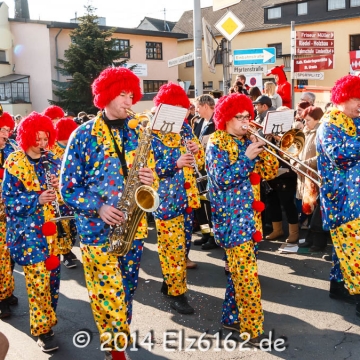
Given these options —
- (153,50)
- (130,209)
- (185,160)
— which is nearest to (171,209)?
(185,160)

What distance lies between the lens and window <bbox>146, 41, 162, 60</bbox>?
106ft

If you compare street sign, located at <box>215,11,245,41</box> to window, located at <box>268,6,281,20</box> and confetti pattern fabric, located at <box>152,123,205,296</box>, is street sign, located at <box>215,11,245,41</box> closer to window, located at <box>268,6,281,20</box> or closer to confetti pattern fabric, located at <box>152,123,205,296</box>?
confetti pattern fabric, located at <box>152,123,205,296</box>

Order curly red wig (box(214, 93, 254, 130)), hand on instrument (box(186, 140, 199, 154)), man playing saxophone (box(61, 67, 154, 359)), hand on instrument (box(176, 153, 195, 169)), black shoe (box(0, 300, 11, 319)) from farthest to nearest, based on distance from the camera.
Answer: hand on instrument (box(186, 140, 199, 154)) < black shoe (box(0, 300, 11, 319)) < hand on instrument (box(176, 153, 195, 169)) < curly red wig (box(214, 93, 254, 130)) < man playing saxophone (box(61, 67, 154, 359))

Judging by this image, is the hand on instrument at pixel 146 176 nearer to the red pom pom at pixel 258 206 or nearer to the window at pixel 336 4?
the red pom pom at pixel 258 206

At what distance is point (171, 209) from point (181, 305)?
0.95 metres

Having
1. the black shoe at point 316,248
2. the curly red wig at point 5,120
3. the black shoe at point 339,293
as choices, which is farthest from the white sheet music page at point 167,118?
the black shoe at point 316,248

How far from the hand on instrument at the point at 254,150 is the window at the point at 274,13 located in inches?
1365

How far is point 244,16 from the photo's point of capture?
3891cm

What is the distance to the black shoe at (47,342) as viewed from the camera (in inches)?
160

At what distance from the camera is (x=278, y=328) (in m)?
4.32

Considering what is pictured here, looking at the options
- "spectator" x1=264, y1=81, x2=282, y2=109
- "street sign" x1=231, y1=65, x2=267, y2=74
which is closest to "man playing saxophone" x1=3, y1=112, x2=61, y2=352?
"street sign" x1=231, y1=65, x2=267, y2=74

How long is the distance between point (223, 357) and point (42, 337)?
5.05 ft

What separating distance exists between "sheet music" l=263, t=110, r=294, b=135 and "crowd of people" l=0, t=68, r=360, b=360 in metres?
0.20

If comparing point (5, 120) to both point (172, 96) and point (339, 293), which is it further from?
point (339, 293)
